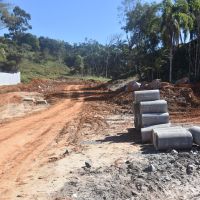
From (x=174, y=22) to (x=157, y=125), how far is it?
23878 mm

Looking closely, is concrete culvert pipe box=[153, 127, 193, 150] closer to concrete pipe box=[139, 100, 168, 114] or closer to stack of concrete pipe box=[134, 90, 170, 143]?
stack of concrete pipe box=[134, 90, 170, 143]

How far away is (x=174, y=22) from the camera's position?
3741 cm

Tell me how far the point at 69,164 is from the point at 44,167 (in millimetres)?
635

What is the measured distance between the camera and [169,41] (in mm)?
38531

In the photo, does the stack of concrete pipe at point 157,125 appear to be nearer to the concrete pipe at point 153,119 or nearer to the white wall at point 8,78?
the concrete pipe at point 153,119

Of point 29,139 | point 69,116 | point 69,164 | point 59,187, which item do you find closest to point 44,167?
point 69,164

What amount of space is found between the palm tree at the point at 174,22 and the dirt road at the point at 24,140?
1514cm

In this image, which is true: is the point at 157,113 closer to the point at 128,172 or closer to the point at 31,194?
the point at 128,172

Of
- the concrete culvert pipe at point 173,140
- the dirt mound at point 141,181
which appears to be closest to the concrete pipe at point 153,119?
the concrete culvert pipe at point 173,140

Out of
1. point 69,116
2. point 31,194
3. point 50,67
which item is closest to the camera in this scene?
point 31,194

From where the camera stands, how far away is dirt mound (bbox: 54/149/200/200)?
30.0 ft

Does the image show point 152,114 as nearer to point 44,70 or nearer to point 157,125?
point 157,125

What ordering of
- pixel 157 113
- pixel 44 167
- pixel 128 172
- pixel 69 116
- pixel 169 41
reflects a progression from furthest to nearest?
pixel 169 41, pixel 69 116, pixel 157 113, pixel 44 167, pixel 128 172

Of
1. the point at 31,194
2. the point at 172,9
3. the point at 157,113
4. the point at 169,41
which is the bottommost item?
the point at 31,194
